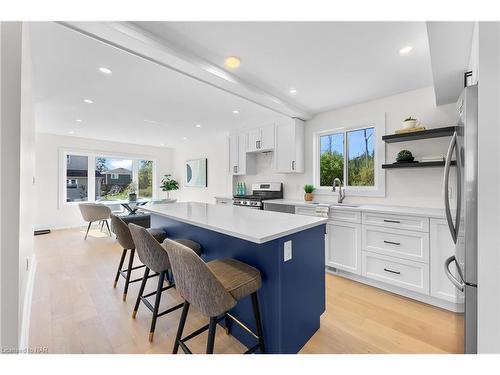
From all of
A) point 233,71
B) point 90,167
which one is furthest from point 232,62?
point 90,167

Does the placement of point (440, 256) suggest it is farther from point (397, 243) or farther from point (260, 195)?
point (260, 195)

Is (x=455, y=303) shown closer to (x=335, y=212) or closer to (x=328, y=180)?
→ (x=335, y=212)

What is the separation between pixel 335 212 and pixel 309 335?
1617 mm

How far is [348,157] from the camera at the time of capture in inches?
138

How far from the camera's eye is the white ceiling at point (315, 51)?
65.8 inches

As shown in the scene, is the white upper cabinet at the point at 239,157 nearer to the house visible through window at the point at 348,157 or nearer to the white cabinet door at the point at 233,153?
the white cabinet door at the point at 233,153

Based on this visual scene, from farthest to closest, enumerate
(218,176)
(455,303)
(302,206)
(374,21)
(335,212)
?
(218,176) < (302,206) < (335,212) < (455,303) < (374,21)

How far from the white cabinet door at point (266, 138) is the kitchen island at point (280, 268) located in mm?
2560

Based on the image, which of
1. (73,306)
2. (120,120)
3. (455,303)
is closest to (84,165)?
(120,120)

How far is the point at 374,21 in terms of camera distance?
1604mm

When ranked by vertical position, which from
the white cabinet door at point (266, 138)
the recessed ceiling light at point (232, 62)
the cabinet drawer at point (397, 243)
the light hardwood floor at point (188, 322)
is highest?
the recessed ceiling light at point (232, 62)

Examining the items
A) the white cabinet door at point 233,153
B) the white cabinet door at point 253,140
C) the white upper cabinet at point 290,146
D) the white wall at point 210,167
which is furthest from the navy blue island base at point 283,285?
the white wall at point 210,167

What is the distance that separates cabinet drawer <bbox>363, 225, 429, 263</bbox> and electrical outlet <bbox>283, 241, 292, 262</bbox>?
1.60 m

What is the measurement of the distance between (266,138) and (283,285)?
127 inches
